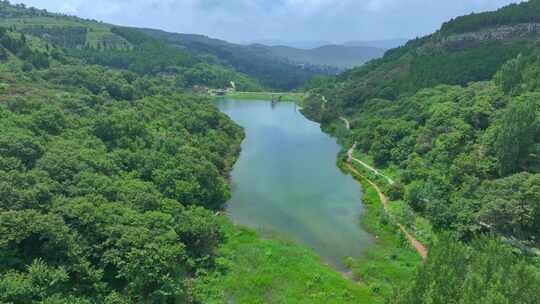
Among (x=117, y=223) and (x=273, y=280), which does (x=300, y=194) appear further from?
(x=117, y=223)

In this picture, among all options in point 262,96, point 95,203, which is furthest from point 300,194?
point 262,96

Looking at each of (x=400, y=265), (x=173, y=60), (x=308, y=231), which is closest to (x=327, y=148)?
(x=308, y=231)

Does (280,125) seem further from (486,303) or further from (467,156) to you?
(486,303)

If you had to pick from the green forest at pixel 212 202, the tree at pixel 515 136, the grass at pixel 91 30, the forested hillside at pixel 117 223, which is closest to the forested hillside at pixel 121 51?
the grass at pixel 91 30

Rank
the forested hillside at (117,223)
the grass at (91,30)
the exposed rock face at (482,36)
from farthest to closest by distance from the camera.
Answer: the grass at (91,30), the exposed rock face at (482,36), the forested hillside at (117,223)

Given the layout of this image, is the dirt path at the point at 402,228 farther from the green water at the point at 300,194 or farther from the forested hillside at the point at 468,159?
the green water at the point at 300,194

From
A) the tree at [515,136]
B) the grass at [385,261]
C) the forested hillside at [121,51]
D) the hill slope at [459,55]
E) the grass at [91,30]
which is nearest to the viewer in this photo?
the grass at [385,261]
